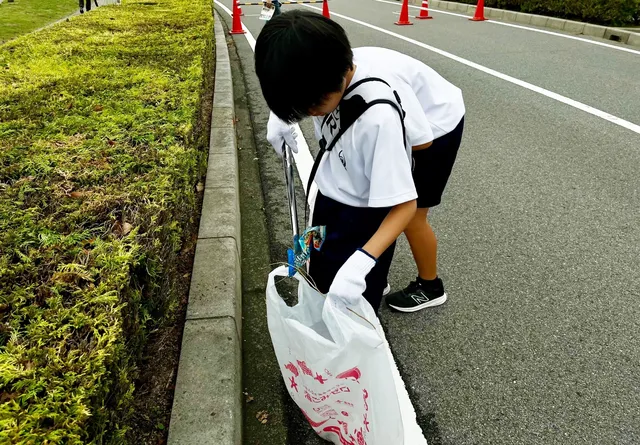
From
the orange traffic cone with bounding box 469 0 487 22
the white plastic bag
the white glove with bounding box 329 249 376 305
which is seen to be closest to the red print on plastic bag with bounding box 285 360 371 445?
the white plastic bag

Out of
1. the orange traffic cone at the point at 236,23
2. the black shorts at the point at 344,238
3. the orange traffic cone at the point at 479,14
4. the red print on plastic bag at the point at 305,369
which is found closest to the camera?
the red print on plastic bag at the point at 305,369

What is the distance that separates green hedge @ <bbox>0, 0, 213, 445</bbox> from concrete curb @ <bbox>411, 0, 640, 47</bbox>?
7582mm

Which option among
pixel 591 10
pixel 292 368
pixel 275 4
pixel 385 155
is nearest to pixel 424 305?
pixel 292 368

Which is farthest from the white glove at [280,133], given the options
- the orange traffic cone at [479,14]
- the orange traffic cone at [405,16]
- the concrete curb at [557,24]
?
the orange traffic cone at [479,14]

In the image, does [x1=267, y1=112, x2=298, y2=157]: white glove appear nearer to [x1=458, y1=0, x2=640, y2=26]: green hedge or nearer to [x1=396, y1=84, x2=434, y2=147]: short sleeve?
[x1=396, y1=84, x2=434, y2=147]: short sleeve

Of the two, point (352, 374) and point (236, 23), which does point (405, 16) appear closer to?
point (236, 23)

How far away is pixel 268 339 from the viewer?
7.77ft

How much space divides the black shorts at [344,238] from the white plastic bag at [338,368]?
0.19 m

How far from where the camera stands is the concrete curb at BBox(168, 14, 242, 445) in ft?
5.51

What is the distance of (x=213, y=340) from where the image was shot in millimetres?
2006

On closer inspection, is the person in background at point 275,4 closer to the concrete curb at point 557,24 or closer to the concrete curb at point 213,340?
the concrete curb at point 557,24

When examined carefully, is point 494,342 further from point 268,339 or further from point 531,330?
point 268,339

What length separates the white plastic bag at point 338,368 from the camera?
4.75ft

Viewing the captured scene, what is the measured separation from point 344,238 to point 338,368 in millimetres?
502
